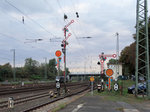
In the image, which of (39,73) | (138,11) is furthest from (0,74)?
(138,11)

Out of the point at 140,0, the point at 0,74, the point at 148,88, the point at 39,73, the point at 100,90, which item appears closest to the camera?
the point at 148,88

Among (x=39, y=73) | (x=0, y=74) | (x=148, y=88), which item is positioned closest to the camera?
(x=148, y=88)

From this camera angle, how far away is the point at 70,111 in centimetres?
1047

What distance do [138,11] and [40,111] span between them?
13.4 m

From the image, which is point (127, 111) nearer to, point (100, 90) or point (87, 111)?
point (87, 111)

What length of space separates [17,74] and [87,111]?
72366 mm

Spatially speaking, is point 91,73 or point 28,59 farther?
point 28,59

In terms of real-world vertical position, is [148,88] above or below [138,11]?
below

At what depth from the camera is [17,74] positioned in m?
79.0

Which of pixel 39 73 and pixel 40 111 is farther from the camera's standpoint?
pixel 39 73

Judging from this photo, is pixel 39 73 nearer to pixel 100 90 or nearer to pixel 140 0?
pixel 100 90

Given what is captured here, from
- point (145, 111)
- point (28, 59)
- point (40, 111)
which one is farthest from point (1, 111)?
point (28, 59)

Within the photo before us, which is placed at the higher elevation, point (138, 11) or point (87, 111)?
point (138, 11)

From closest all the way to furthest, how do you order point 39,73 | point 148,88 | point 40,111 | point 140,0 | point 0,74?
point 40,111 < point 148,88 < point 140,0 < point 0,74 < point 39,73
